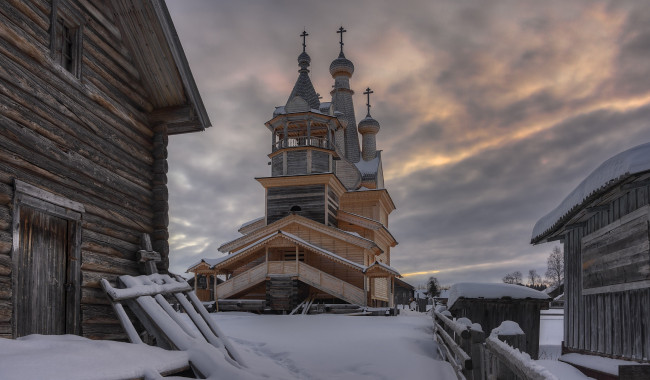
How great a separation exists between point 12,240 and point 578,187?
9312 mm

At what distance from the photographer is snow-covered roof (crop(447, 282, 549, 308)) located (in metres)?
13.9

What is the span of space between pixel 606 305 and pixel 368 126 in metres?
37.9

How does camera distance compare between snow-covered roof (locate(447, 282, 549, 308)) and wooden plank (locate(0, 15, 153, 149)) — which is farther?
snow-covered roof (locate(447, 282, 549, 308))

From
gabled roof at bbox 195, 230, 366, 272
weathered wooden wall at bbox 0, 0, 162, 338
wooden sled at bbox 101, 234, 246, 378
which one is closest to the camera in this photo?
weathered wooden wall at bbox 0, 0, 162, 338

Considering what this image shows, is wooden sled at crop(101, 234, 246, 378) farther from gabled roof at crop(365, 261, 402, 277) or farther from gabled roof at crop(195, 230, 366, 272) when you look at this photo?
gabled roof at crop(195, 230, 366, 272)

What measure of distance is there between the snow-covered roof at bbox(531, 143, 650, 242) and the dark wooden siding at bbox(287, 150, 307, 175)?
22.2 metres

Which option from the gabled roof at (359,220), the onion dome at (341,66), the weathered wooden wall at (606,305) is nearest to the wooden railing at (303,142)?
the gabled roof at (359,220)

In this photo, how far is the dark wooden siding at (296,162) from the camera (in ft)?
109

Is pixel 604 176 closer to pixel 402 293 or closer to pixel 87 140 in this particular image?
pixel 87 140

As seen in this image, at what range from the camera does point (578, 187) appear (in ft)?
32.8

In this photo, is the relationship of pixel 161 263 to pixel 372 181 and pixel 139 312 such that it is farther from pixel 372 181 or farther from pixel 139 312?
pixel 372 181

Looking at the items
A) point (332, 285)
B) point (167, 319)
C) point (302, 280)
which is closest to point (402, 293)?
point (332, 285)

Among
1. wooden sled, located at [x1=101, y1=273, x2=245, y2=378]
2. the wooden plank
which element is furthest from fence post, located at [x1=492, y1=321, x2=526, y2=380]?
the wooden plank

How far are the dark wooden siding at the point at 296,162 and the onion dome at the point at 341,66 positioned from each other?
1694cm
